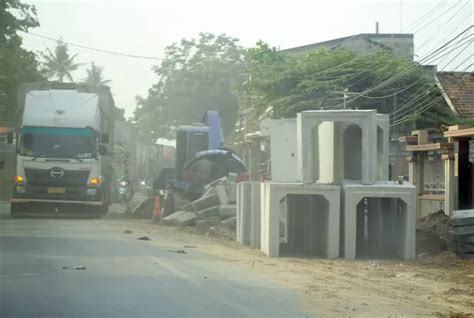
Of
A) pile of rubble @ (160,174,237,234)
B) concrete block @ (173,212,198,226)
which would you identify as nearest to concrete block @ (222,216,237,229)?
pile of rubble @ (160,174,237,234)

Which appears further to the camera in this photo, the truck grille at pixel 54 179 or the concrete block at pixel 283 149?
the truck grille at pixel 54 179

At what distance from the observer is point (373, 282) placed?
12.4m

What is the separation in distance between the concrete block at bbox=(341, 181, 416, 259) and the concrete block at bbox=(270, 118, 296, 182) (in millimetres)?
4133

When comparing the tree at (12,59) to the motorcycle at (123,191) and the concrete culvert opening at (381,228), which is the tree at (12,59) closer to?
the motorcycle at (123,191)

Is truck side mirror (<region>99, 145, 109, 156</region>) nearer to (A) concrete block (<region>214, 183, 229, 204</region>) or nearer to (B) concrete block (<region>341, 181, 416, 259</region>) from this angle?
(A) concrete block (<region>214, 183, 229, 204</region>)

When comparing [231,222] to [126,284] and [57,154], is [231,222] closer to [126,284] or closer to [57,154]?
[57,154]

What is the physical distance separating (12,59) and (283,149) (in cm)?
1926

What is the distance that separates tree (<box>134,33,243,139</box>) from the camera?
186 feet

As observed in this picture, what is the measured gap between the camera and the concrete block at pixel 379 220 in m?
16.0

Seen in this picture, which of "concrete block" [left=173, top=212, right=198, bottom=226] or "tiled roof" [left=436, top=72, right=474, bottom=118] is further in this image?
"tiled roof" [left=436, top=72, right=474, bottom=118]

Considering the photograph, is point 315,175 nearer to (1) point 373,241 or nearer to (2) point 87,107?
(1) point 373,241

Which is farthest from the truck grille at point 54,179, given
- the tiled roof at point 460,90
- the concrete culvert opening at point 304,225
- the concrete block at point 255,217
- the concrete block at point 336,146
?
the tiled roof at point 460,90

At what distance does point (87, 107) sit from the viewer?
1027 inches

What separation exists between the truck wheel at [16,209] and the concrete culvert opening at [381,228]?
41.3 ft
